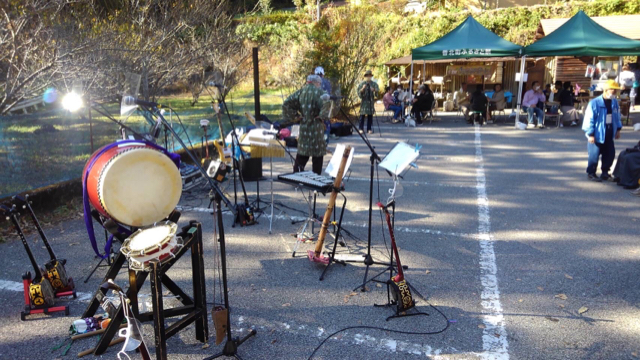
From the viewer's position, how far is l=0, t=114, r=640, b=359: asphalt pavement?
3164 millimetres

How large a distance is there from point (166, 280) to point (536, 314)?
9.37ft

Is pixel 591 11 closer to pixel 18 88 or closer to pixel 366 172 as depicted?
pixel 366 172

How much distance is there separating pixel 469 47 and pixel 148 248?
12.6 metres

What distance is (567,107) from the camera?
1358 centimetres

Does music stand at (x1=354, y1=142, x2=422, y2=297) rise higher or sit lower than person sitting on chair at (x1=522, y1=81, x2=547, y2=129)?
lower

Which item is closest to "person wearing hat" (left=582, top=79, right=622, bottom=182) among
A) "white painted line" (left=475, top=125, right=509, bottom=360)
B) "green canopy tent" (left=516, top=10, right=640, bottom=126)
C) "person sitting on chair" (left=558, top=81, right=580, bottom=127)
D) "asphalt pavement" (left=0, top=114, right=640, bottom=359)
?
"asphalt pavement" (left=0, top=114, right=640, bottom=359)

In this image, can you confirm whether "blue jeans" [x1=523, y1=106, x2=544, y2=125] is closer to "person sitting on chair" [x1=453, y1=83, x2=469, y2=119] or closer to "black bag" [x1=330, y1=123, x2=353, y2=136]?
"person sitting on chair" [x1=453, y1=83, x2=469, y2=119]

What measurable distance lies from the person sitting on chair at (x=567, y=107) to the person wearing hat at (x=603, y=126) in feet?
21.3

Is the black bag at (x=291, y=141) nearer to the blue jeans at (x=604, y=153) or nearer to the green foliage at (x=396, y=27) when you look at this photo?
the green foliage at (x=396, y=27)

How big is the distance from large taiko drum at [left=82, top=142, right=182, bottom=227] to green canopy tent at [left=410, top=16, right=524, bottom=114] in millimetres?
11606

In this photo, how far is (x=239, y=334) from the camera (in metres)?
3.30

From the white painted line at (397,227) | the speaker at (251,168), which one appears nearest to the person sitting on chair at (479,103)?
the speaker at (251,168)

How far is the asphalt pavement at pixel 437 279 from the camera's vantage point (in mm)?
3164

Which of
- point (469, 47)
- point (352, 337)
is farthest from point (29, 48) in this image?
point (469, 47)
